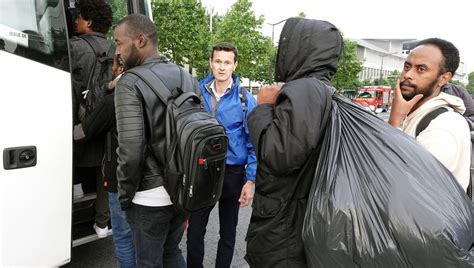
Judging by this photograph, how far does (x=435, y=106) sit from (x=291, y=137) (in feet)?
2.58

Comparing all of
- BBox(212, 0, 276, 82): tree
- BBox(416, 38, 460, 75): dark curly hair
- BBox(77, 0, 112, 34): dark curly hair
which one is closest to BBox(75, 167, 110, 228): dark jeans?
BBox(77, 0, 112, 34): dark curly hair

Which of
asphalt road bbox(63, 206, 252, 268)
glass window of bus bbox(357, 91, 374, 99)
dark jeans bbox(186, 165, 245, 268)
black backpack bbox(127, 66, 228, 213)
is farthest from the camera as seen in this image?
glass window of bus bbox(357, 91, 374, 99)

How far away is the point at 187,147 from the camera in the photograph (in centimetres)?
188

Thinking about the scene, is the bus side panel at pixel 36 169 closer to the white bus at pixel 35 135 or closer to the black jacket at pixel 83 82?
the white bus at pixel 35 135

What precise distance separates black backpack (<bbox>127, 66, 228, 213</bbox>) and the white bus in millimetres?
598

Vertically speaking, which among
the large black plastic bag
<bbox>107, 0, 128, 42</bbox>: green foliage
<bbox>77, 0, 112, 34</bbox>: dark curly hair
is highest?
<bbox>107, 0, 128, 42</bbox>: green foliage

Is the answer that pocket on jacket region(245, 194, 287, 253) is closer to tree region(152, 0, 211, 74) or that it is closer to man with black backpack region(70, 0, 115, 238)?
man with black backpack region(70, 0, 115, 238)

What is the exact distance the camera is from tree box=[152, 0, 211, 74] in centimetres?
1727

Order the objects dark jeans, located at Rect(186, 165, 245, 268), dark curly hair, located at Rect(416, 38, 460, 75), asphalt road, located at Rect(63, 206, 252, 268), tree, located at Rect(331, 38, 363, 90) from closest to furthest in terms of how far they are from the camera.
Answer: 1. dark curly hair, located at Rect(416, 38, 460, 75)
2. dark jeans, located at Rect(186, 165, 245, 268)
3. asphalt road, located at Rect(63, 206, 252, 268)
4. tree, located at Rect(331, 38, 363, 90)

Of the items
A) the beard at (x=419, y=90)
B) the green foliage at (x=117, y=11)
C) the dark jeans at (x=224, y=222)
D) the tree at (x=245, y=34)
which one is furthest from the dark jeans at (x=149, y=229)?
the tree at (x=245, y=34)

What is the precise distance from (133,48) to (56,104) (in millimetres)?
594

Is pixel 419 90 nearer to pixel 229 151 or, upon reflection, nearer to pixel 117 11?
pixel 229 151

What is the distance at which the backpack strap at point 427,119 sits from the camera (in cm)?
172

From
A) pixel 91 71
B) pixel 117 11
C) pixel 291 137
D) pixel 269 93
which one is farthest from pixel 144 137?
pixel 117 11
